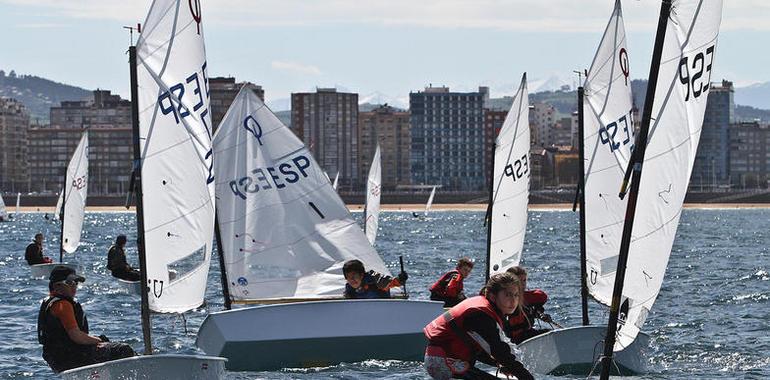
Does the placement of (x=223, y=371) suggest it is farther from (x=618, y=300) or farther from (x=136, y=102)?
(x=618, y=300)

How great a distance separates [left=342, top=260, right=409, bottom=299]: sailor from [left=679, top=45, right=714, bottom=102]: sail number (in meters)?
7.02

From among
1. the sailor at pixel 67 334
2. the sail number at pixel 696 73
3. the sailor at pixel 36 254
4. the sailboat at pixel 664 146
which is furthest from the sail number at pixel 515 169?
the sailor at pixel 36 254

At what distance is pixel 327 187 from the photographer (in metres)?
20.7

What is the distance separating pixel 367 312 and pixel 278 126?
3.20 m

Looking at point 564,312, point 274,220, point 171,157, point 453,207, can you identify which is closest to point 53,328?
point 171,157

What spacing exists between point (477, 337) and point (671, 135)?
279 centimetres

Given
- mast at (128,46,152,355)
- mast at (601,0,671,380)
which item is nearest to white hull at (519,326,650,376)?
mast at (128,46,152,355)

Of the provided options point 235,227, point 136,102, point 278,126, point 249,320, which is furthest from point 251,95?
point 136,102

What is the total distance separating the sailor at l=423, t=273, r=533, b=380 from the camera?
10789 millimetres

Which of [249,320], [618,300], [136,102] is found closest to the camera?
[618,300]

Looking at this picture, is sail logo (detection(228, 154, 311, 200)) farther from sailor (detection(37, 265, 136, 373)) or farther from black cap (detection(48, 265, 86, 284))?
black cap (detection(48, 265, 86, 284))

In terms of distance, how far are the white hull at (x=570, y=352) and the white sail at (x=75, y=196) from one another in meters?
30.9

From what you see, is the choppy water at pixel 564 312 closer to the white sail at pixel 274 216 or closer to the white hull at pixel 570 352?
the white hull at pixel 570 352

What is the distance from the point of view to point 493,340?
35.7ft
